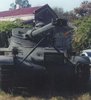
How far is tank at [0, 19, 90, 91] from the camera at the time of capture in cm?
1113

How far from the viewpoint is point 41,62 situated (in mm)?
11523

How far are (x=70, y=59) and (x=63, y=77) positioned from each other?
2.48 ft

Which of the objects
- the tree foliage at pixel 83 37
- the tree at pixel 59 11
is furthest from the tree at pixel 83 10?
the tree foliage at pixel 83 37

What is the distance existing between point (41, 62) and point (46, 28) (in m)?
0.89

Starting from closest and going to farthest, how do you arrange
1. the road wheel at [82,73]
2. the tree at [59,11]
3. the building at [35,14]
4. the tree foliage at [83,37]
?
the road wheel at [82,73] → the tree foliage at [83,37] → the building at [35,14] → the tree at [59,11]

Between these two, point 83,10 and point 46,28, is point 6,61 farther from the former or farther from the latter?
point 83,10

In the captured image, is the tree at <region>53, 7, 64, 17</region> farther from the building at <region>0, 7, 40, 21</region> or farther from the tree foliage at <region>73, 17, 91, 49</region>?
the tree foliage at <region>73, 17, 91, 49</region>

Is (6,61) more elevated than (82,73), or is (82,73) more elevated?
(6,61)

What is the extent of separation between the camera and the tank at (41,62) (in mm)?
11133

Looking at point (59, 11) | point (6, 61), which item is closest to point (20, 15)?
point (59, 11)

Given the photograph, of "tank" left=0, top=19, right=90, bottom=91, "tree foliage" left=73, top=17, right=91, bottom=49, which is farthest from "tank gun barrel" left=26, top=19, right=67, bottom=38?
"tree foliage" left=73, top=17, right=91, bottom=49

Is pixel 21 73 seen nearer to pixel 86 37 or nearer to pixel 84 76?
pixel 84 76

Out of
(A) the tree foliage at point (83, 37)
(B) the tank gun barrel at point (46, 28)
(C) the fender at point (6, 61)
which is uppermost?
(B) the tank gun barrel at point (46, 28)

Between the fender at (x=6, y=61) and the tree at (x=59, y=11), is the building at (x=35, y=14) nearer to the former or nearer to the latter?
the tree at (x=59, y=11)
